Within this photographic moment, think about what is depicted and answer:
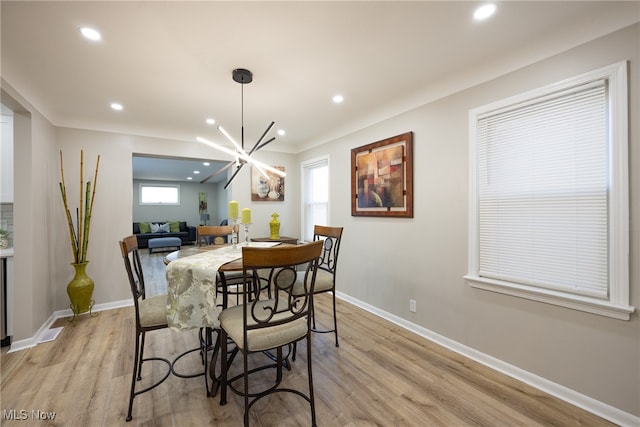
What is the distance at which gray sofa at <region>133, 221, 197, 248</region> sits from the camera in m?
8.84

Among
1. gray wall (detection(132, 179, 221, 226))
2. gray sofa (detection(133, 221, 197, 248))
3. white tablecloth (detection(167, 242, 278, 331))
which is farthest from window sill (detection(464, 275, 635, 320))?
gray wall (detection(132, 179, 221, 226))

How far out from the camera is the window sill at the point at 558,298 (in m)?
1.62

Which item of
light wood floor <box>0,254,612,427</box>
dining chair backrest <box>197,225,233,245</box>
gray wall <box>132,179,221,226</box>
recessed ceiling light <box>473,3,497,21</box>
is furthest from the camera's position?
gray wall <box>132,179,221,226</box>

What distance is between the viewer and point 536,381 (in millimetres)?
1955

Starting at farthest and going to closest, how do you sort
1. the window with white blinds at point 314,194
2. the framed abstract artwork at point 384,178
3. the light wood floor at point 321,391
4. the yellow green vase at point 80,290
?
the window with white blinds at point 314,194, the yellow green vase at point 80,290, the framed abstract artwork at point 384,178, the light wood floor at point 321,391

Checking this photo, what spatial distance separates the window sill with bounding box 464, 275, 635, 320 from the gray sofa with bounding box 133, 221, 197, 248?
9.34m

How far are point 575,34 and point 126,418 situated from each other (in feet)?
12.3

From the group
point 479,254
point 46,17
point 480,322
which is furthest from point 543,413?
point 46,17

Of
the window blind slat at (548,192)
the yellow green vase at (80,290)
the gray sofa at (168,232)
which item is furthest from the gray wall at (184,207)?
the window blind slat at (548,192)

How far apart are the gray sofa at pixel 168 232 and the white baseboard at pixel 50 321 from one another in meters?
5.88

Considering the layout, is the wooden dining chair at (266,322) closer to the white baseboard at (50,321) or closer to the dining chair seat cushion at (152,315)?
the dining chair seat cushion at (152,315)

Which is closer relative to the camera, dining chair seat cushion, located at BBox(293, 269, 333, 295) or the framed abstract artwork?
dining chair seat cushion, located at BBox(293, 269, 333, 295)

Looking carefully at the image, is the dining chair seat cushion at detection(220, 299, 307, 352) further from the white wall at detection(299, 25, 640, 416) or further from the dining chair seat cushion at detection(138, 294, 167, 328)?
the white wall at detection(299, 25, 640, 416)

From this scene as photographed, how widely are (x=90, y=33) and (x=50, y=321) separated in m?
3.15
